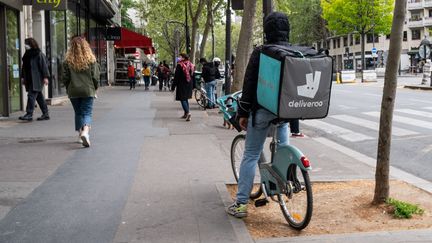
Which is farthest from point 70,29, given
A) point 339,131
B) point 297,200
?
point 297,200

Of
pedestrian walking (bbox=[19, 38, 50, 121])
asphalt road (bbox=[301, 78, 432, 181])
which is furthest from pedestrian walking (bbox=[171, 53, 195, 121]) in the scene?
pedestrian walking (bbox=[19, 38, 50, 121])

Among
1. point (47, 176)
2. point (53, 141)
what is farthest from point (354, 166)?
point (53, 141)

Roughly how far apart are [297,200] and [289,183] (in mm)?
158

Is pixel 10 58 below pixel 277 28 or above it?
above

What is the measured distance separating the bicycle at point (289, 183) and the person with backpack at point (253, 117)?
0.15 metres

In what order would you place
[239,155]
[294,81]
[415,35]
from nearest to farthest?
[294,81]
[239,155]
[415,35]

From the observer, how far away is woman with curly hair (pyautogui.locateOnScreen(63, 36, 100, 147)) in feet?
29.9

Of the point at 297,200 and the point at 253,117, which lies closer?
the point at 297,200

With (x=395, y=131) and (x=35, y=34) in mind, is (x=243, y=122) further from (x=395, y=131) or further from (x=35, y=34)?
(x=35, y=34)

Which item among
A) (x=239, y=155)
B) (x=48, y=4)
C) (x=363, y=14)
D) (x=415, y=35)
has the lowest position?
(x=239, y=155)

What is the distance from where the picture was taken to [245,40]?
45.8 feet

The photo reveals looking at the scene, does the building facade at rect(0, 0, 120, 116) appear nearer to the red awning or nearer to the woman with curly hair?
the woman with curly hair

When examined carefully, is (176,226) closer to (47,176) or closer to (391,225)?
(391,225)

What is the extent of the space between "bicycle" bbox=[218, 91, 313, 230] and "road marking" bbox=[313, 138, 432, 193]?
6.89ft
